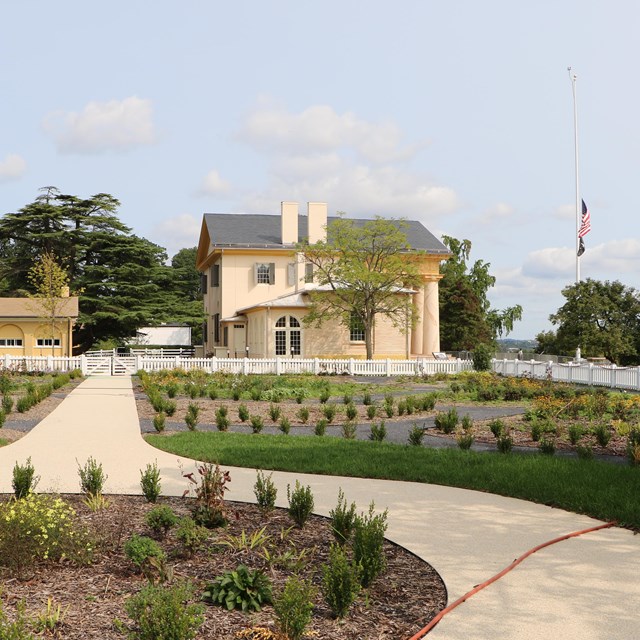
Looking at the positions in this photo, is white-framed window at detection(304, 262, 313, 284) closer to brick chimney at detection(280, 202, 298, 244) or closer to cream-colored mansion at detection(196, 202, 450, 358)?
cream-colored mansion at detection(196, 202, 450, 358)

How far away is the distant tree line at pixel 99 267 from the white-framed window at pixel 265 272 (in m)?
7.06

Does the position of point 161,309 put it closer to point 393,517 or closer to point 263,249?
point 263,249

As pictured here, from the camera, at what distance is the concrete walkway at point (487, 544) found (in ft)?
17.7

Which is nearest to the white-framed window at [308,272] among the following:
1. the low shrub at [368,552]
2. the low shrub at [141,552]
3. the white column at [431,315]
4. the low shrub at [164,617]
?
the white column at [431,315]

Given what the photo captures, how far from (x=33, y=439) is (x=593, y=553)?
11.0 metres

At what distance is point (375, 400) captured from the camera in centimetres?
2417

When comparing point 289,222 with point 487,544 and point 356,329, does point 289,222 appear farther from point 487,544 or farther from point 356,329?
point 487,544

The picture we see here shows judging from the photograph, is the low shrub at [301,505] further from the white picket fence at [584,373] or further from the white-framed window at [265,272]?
the white-framed window at [265,272]

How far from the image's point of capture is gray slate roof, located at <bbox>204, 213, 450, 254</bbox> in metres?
50.2

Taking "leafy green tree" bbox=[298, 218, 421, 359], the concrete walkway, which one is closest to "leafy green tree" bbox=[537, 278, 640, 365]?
"leafy green tree" bbox=[298, 218, 421, 359]

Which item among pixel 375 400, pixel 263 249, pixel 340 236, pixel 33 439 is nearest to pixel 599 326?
pixel 340 236

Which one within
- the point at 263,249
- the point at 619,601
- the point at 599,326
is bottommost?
the point at 619,601

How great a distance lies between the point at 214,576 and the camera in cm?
644

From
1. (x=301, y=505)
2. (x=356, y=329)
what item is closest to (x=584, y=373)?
(x=356, y=329)
